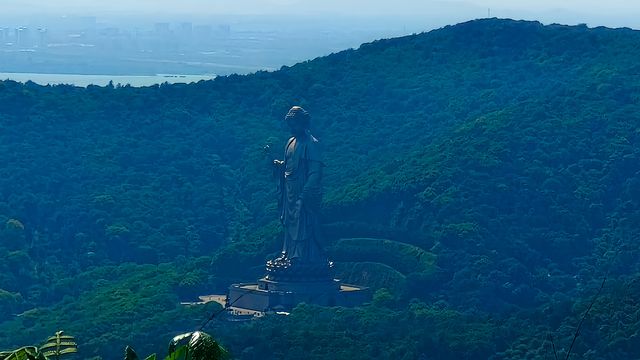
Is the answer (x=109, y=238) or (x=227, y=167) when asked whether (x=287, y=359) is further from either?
(x=227, y=167)

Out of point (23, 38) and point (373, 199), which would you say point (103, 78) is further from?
point (373, 199)

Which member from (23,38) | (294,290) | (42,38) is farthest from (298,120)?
(23,38)

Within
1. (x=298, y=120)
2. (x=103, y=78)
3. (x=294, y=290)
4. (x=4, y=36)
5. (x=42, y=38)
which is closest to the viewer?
(x=298, y=120)

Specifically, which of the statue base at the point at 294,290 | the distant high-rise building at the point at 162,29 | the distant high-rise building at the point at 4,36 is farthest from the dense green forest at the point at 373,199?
the distant high-rise building at the point at 162,29

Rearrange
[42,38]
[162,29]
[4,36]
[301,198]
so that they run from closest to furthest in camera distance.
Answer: [301,198], [42,38], [4,36], [162,29]

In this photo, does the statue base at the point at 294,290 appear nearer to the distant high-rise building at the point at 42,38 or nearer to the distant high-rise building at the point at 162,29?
the distant high-rise building at the point at 42,38

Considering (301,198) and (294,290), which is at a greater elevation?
(301,198)
